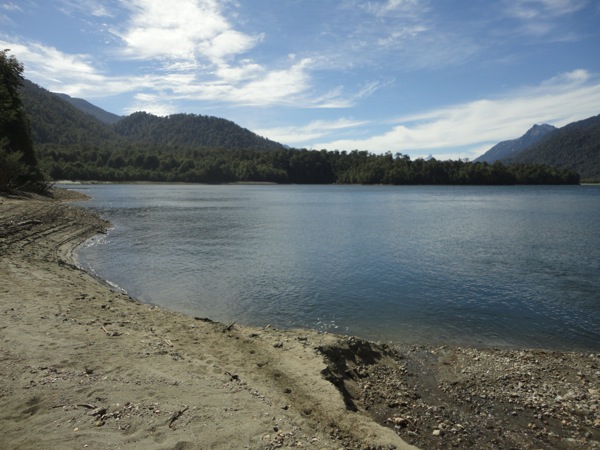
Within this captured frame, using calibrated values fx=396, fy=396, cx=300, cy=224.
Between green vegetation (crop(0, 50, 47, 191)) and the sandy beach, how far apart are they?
130ft

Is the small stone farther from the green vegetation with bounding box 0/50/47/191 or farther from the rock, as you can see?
the green vegetation with bounding box 0/50/47/191

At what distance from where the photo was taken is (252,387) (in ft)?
27.6

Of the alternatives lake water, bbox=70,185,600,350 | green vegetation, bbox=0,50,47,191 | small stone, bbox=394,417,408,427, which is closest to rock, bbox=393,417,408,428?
small stone, bbox=394,417,408,427

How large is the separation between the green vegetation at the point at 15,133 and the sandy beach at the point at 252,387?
39.5 m

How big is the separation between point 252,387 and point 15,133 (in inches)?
2517

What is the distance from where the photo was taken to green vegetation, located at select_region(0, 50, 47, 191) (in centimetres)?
4575

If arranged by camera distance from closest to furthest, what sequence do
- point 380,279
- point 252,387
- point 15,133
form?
point 252,387 → point 380,279 → point 15,133

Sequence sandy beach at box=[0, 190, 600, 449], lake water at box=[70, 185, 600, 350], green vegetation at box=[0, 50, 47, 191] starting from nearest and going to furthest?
sandy beach at box=[0, 190, 600, 449], lake water at box=[70, 185, 600, 350], green vegetation at box=[0, 50, 47, 191]

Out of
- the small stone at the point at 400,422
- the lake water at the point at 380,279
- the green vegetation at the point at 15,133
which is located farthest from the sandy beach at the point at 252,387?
the green vegetation at the point at 15,133

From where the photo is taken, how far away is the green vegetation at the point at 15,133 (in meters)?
45.8

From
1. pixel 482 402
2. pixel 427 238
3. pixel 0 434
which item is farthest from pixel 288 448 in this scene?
pixel 427 238

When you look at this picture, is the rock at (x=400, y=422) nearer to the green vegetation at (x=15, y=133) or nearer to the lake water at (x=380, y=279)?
the lake water at (x=380, y=279)

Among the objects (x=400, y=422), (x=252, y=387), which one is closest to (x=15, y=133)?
(x=252, y=387)

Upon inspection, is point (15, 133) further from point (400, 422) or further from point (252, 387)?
point (400, 422)
